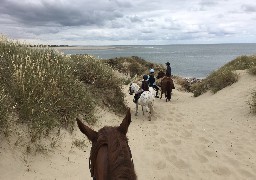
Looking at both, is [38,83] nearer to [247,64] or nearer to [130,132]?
→ [130,132]

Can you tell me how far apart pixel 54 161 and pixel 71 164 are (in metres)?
0.42

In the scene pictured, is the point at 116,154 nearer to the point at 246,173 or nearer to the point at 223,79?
the point at 246,173

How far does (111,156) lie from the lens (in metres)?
2.41

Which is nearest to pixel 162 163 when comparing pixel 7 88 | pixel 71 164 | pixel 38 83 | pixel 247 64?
pixel 71 164

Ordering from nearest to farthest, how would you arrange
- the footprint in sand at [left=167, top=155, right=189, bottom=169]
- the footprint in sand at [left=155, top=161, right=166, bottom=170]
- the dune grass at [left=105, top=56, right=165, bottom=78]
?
the footprint in sand at [left=155, top=161, right=166, bottom=170] → the footprint in sand at [left=167, top=155, right=189, bottom=169] → the dune grass at [left=105, top=56, right=165, bottom=78]

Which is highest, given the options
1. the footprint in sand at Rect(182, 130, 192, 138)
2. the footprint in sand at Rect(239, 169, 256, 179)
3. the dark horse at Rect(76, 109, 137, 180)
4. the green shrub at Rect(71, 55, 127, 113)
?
the dark horse at Rect(76, 109, 137, 180)

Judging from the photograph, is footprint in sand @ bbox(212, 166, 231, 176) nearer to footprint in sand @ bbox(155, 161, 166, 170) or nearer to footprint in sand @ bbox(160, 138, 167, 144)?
footprint in sand @ bbox(155, 161, 166, 170)

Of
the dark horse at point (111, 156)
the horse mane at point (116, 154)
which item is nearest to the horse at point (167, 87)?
the dark horse at point (111, 156)

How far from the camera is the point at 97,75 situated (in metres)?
12.2

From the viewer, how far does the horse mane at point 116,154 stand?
231cm

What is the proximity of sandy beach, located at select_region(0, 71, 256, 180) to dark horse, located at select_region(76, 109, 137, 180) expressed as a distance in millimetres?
4223

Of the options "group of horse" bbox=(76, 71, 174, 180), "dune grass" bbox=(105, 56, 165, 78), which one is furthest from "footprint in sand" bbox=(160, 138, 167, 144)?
"dune grass" bbox=(105, 56, 165, 78)

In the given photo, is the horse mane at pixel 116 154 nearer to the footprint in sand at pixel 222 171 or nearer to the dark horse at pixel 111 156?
the dark horse at pixel 111 156

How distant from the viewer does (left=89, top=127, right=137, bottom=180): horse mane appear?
231 centimetres
